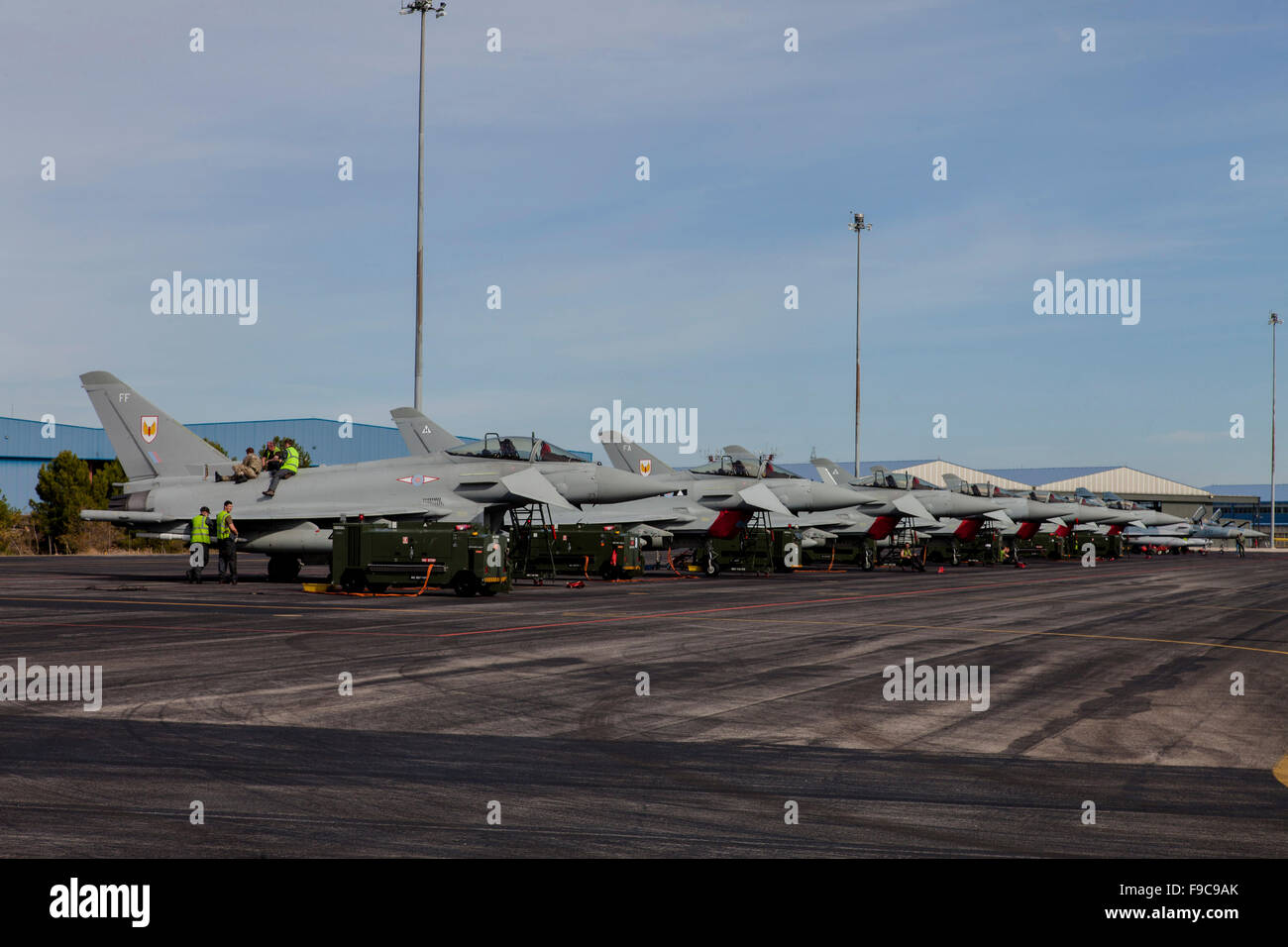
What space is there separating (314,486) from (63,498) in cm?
3147

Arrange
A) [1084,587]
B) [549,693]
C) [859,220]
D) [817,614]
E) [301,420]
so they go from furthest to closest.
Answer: [301,420]
[859,220]
[1084,587]
[817,614]
[549,693]

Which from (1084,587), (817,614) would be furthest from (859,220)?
(817,614)

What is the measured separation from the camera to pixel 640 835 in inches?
221

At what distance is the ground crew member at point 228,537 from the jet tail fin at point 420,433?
6495 millimetres

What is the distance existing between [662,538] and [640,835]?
31.3 meters

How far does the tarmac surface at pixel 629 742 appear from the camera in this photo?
5.68 metres

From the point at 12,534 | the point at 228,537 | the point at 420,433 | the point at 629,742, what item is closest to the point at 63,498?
the point at 12,534

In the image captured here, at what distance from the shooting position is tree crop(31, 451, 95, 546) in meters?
53.6

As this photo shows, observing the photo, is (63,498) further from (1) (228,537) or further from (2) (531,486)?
(2) (531,486)

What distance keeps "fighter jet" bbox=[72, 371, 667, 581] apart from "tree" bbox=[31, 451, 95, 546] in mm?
26802

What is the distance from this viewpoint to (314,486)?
29000 millimetres

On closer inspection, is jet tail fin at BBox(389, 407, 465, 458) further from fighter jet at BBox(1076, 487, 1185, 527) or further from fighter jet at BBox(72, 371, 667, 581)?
fighter jet at BBox(1076, 487, 1185, 527)

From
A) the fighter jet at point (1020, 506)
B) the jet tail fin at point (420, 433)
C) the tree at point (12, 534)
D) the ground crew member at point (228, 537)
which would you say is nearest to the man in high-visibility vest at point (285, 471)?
the ground crew member at point (228, 537)
